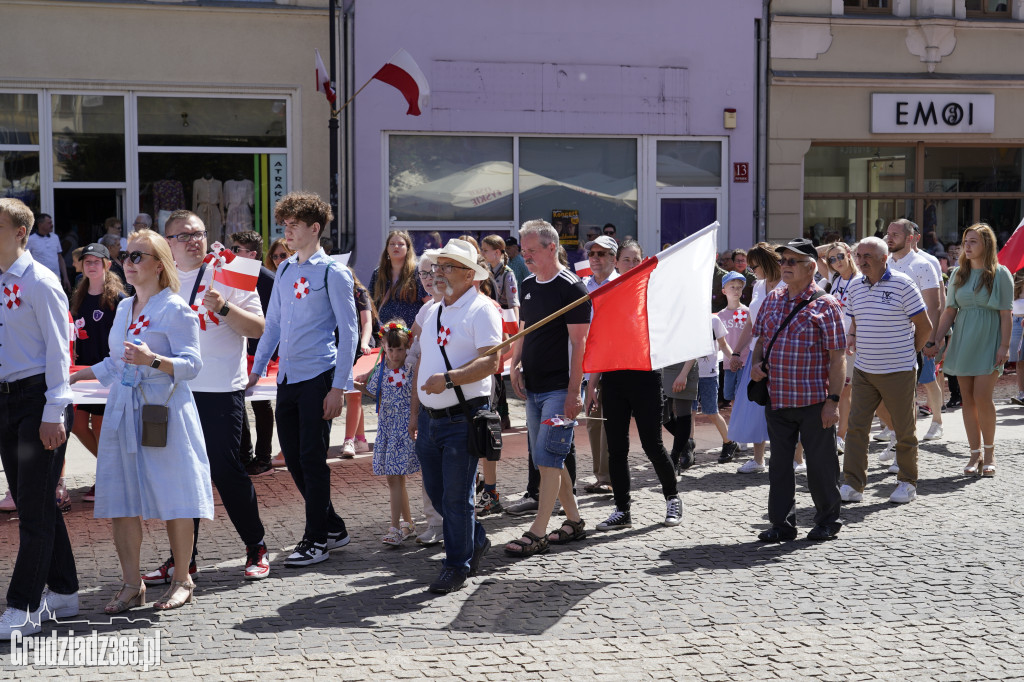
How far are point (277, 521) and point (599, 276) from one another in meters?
2.85

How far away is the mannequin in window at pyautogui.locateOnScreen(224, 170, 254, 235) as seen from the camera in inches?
658

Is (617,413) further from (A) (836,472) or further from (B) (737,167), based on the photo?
(B) (737,167)

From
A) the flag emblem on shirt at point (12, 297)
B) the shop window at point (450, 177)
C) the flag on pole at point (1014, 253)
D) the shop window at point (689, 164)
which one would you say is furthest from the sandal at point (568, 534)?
the shop window at point (689, 164)

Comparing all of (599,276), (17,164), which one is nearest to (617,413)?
(599,276)

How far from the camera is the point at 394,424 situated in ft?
23.5

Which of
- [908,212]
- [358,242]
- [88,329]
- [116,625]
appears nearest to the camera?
[116,625]

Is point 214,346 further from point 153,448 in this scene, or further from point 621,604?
point 621,604

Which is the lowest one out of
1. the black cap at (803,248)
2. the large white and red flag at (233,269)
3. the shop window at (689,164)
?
the large white and red flag at (233,269)

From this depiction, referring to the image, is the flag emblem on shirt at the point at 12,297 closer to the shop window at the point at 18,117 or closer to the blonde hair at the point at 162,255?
the blonde hair at the point at 162,255

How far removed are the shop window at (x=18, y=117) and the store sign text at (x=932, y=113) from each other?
43.9 feet

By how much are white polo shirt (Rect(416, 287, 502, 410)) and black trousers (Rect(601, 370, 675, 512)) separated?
1480 mm

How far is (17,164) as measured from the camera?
1598 cm

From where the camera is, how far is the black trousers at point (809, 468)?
23.6ft

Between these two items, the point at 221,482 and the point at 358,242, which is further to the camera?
the point at 358,242
